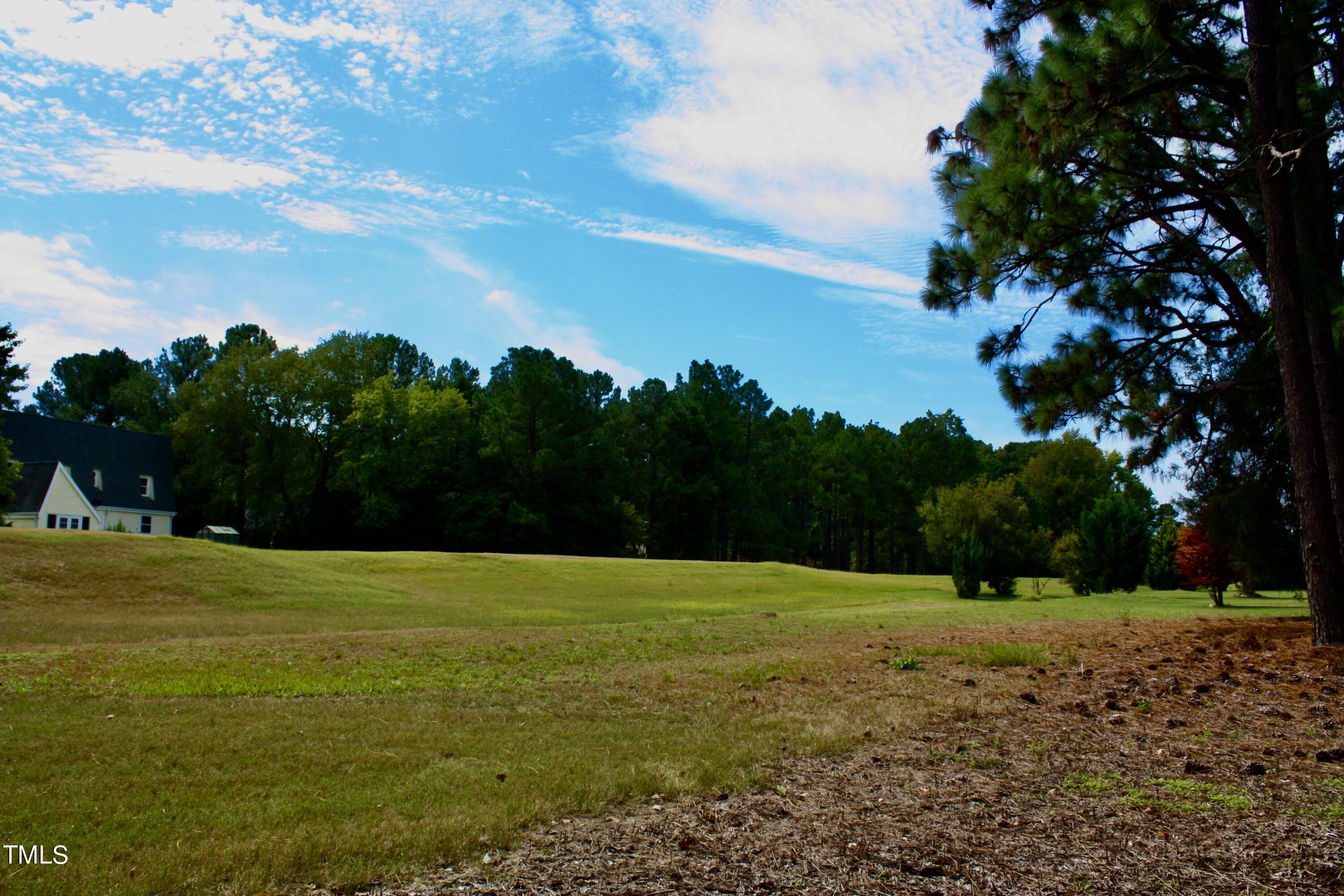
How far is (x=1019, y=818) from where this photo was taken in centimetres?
402

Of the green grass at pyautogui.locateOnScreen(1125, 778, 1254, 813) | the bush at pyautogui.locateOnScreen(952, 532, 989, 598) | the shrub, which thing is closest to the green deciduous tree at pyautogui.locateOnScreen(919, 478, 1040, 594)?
the bush at pyautogui.locateOnScreen(952, 532, 989, 598)

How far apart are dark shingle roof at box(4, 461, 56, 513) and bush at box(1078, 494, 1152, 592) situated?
150 ft

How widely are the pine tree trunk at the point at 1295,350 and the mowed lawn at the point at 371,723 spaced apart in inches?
108

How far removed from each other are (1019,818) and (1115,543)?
30190mm

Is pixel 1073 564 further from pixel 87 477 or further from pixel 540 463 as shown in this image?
pixel 87 477

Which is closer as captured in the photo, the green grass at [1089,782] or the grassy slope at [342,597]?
the green grass at [1089,782]

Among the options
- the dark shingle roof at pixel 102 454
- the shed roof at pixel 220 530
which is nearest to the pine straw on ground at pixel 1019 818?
the shed roof at pixel 220 530

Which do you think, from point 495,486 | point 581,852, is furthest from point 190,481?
point 581,852

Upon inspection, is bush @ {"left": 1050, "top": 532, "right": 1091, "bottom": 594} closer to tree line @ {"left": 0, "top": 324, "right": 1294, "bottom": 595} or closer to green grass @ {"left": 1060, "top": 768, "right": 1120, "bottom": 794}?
tree line @ {"left": 0, "top": 324, "right": 1294, "bottom": 595}

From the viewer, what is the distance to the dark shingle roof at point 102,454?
41.8m

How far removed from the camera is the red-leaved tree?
68.8 ft

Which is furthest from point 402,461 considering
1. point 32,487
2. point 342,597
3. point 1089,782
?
point 1089,782

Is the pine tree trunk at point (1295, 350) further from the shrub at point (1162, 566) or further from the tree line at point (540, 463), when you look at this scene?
the tree line at point (540, 463)

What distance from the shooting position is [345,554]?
32625 mm
